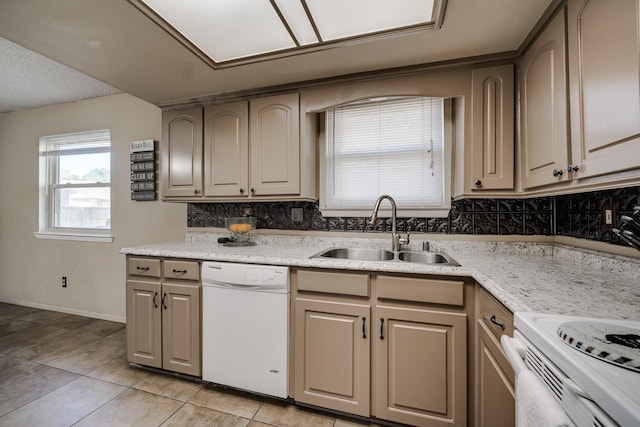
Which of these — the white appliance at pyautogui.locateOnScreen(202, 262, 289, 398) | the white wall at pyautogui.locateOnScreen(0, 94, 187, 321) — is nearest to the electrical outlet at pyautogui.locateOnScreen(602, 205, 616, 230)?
the white appliance at pyautogui.locateOnScreen(202, 262, 289, 398)

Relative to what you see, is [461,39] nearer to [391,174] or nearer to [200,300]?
[391,174]

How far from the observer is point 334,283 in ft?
5.06

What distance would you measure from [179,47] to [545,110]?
202 centimetres

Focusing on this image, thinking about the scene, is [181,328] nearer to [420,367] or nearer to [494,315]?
[420,367]

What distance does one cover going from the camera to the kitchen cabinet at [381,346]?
4.47 ft

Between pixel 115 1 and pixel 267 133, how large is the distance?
41.9 inches

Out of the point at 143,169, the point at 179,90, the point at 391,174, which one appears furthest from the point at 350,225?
the point at 143,169

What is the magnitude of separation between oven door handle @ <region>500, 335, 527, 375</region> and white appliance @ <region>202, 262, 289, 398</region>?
3.68ft

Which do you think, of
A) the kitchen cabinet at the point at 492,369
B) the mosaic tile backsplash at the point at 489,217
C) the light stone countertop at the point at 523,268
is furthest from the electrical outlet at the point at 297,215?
the kitchen cabinet at the point at 492,369

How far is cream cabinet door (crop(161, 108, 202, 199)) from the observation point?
2.29 meters

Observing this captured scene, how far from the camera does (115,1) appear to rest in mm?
1260

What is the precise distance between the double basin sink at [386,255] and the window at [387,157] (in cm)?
31

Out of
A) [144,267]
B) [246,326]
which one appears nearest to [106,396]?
[144,267]

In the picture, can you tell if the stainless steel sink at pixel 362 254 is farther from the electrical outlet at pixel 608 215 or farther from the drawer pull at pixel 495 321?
the electrical outlet at pixel 608 215
